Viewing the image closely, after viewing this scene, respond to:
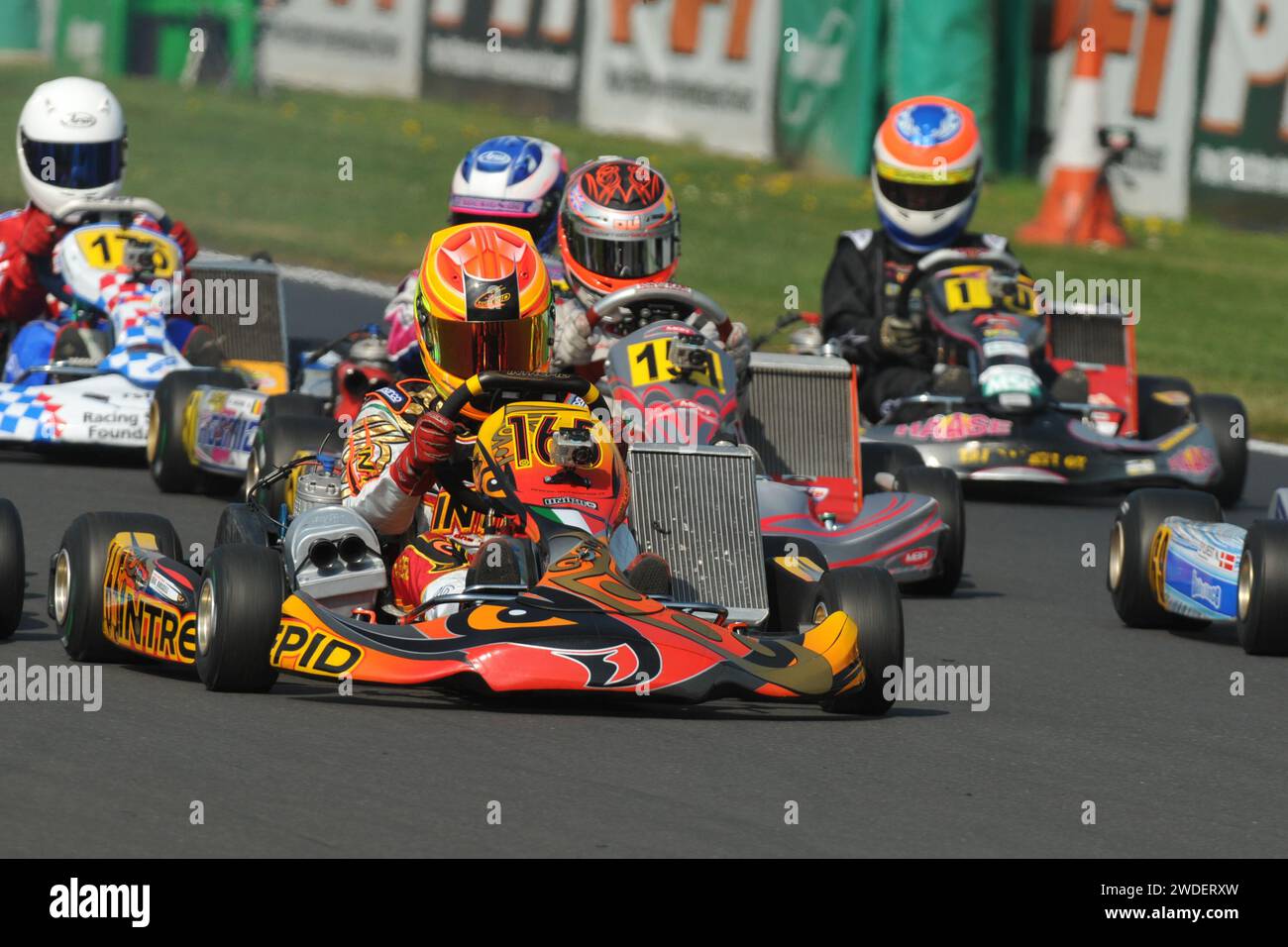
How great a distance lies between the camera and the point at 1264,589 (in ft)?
25.4

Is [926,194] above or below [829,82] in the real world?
above

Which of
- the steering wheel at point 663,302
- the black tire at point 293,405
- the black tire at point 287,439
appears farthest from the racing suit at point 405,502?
the black tire at point 293,405

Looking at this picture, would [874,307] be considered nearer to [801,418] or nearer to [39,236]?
[801,418]

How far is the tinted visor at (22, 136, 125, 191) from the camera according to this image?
11.8 m

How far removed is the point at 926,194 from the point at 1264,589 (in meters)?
4.80

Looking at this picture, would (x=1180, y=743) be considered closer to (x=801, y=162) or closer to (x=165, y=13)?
(x=801, y=162)

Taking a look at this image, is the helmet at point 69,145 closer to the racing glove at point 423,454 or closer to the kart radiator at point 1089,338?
the kart radiator at point 1089,338

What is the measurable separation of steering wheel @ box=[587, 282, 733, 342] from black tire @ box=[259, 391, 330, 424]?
4.44 ft

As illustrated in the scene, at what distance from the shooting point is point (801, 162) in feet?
73.2

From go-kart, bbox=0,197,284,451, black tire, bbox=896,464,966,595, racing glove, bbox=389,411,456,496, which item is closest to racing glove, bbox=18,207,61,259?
go-kart, bbox=0,197,284,451

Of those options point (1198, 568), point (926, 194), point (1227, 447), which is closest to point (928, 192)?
point (926, 194)

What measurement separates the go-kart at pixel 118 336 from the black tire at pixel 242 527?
3069 millimetres
